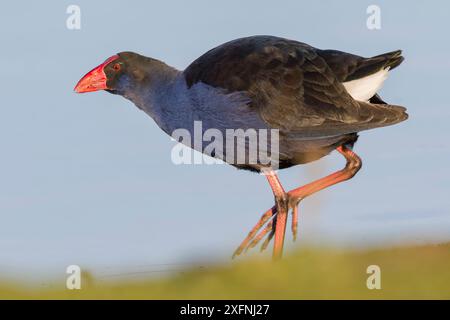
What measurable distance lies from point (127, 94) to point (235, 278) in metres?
3.74

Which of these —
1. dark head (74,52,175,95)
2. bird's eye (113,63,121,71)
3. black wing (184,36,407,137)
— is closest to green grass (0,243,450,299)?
black wing (184,36,407,137)

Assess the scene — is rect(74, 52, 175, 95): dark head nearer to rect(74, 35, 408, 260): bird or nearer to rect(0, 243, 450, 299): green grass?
rect(74, 35, 408, 260): bird

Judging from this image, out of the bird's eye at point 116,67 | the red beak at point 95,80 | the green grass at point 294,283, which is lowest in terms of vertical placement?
the green grass at point 294,283

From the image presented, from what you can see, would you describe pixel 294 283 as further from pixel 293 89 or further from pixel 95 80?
pixel 95 80

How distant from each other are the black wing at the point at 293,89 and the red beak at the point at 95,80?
1504 millimetres

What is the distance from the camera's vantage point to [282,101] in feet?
22.1

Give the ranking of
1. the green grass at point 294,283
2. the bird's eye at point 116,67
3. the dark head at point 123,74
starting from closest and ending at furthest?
the green grass at point 294,283, the dark head at point 123,74, the bird's eye at point 116,67

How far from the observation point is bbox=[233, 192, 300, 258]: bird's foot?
739 cm

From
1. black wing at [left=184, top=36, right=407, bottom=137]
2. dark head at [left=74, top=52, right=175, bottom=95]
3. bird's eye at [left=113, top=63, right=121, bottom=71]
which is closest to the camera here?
black wing at [left=184, top=36, right=407, bottom=137]

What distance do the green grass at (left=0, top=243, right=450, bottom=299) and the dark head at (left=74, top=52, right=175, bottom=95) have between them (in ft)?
10.6

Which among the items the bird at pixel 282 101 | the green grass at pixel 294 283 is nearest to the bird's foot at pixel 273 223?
the bird at pixel 282 101

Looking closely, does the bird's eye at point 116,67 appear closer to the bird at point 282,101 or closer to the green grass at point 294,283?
the bird at point 282,101

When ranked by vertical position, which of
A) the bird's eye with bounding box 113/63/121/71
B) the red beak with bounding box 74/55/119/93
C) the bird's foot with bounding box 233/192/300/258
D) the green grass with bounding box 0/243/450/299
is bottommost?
the green grass with bounding box 0/243/450/299

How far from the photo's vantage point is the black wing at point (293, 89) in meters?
6.66
